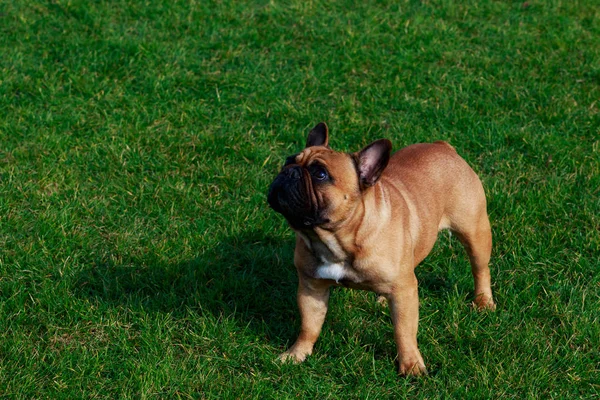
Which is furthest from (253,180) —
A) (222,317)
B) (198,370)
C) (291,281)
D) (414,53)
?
(414,53)

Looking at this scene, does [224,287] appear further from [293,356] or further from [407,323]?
[407,323]

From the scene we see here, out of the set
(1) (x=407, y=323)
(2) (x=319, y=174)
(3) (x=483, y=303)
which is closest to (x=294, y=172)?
(2) (x=319, y=174)

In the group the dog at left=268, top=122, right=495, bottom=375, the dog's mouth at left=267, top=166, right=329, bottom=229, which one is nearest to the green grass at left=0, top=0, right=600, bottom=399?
the dog at left=268, top=122, right=495, bottom=375

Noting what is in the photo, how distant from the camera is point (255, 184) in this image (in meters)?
5.98

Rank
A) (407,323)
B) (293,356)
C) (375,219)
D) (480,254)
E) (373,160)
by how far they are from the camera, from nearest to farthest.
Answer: (373,160) → (375,219) → (407,323) → (293,356) → (480,254)

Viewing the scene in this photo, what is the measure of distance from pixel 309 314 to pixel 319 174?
91 centimetres

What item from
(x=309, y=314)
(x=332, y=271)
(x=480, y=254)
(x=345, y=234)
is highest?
(x=345, y=234)

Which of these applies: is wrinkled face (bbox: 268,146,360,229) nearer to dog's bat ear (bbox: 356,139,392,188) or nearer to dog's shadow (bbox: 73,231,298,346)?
dog's bat ear (bbox: 356,139,392,188)

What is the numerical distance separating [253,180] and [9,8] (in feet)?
13.3

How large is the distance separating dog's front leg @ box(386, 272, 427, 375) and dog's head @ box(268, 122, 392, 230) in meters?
0.55

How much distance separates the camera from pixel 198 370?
4.27 metres

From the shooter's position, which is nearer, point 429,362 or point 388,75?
point 429,362

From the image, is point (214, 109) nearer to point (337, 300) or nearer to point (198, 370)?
point (337, 300)

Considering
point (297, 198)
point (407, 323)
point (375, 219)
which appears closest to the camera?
point (297, 198)
